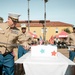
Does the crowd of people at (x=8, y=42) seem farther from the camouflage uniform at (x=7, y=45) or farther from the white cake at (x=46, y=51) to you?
the white cake at (x=46, y=51)

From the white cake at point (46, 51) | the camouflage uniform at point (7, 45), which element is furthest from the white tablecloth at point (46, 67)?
the camouflage uniform at point (7, 45)

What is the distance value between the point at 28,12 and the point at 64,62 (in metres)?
38.1

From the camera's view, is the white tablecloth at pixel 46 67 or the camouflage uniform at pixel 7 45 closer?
the white tablecloth at pixel 46 67

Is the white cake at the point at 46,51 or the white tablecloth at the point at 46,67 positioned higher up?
the white cake at the point at 46,51

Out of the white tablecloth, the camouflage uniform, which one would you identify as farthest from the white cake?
the white tablecloth

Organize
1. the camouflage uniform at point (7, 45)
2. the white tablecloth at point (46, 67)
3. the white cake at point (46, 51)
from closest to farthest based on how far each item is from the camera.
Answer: the white tablecloth at point (46, 67) → the white cake at point (46, 51) → the camouflage uniform at point (7, 45)

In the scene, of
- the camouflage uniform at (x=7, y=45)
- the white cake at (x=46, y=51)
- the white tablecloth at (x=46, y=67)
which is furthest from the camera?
the camouflage uniform at (x=7, y=45)

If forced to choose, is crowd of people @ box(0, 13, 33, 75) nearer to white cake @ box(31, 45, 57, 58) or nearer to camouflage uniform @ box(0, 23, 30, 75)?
camouflage uniform @ box(0, 23, 30, 75)

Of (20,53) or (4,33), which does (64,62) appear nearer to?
(4,33)

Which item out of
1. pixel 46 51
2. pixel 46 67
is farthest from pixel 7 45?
pixel 46 67

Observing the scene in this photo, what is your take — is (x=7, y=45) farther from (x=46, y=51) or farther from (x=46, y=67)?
(x=46, y=67)

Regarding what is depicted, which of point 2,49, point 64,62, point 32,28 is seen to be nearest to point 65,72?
point 64,62

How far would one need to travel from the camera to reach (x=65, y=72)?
5.71 m

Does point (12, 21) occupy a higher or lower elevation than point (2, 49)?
higher
